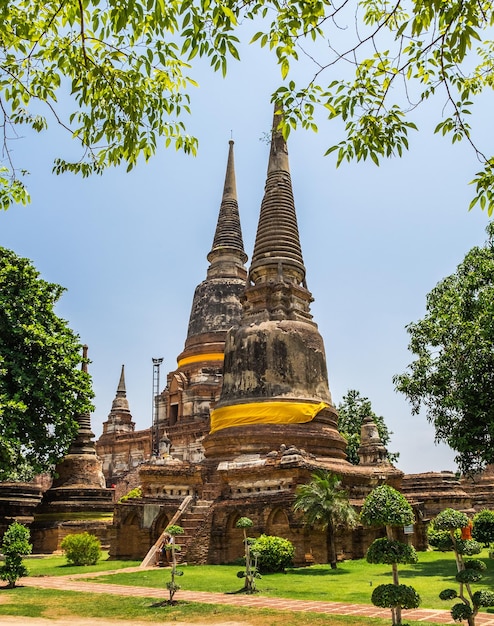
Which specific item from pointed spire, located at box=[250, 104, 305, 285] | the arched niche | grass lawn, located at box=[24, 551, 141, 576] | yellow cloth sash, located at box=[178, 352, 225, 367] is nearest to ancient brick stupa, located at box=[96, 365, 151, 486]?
yellow cloth sash, located at box=[178, 352, 225, 367]

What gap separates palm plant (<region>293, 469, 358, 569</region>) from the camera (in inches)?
665

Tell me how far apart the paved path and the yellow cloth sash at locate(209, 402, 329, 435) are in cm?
860

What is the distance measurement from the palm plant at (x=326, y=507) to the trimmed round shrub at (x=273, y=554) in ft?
3.90

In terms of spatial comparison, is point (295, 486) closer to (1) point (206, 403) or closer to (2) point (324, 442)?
(2) point (324, 442)

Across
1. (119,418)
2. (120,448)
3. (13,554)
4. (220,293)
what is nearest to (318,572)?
(13,554)

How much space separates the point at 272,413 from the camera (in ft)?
74.7

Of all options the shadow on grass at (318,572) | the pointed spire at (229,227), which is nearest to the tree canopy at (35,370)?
the shadow on grass at (318,572)

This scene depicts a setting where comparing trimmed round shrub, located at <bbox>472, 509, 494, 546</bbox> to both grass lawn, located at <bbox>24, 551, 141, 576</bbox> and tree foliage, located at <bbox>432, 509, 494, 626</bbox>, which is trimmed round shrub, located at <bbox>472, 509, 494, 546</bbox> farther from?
grass lawn, located at <bbox>24, 551, 141, 576</bbox>

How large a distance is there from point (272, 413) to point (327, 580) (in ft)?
28.4

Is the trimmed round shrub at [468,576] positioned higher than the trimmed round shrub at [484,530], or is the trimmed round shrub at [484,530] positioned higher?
the trimmed round shrub at [484,530]

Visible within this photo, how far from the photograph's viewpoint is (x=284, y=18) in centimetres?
665

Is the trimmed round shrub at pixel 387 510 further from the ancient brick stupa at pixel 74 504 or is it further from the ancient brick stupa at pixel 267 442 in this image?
the ancient brick stupa at pixel 74 504

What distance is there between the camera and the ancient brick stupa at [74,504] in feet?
87.4

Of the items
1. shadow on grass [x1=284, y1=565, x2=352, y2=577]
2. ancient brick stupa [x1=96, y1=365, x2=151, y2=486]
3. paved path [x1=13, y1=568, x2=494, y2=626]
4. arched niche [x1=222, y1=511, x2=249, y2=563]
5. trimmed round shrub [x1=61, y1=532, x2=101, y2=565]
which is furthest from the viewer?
ancient brick stupa [x1=96, y1=365, x2=151, y2=486]
